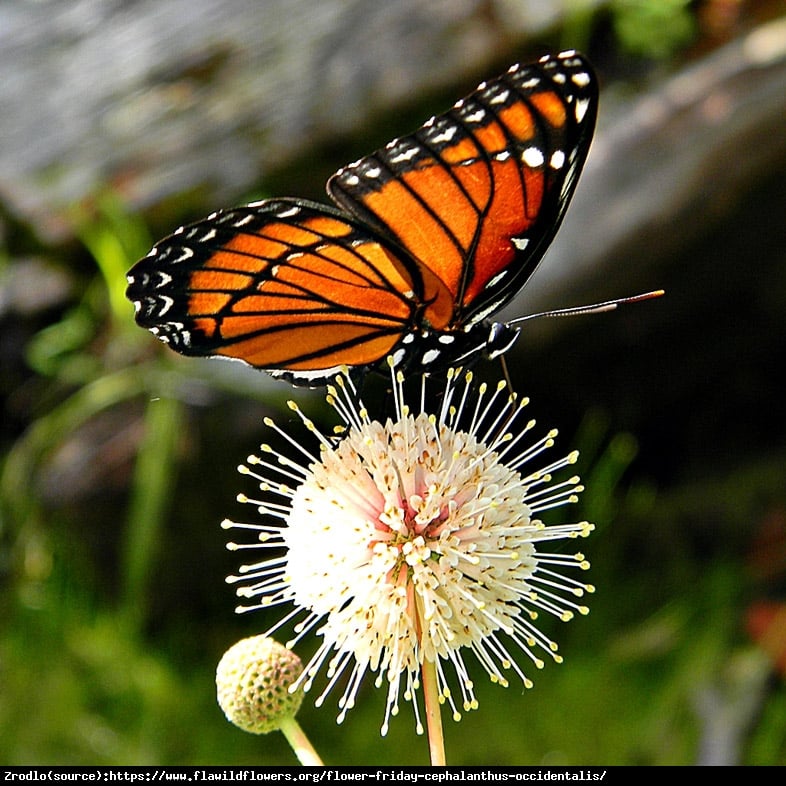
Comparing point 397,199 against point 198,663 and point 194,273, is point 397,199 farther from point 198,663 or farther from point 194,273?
point 198,663

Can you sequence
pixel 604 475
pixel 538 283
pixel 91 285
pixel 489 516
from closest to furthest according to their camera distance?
pixel 489 516, pixel 604 475, pixel 538 283, pixel 91 285

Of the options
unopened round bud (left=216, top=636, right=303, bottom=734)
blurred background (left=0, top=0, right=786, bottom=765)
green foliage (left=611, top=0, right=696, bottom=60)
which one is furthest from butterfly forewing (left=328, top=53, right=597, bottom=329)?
green foliage (left=611, top=0, right=696, bottom=60)

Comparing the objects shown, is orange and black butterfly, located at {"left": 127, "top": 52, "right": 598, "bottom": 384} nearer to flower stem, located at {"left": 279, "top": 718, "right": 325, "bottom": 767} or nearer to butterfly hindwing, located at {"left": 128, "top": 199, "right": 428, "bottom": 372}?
butterfly hindwing, located at {"left": 128, "top": 199, "right": 428, "bottom": 372}

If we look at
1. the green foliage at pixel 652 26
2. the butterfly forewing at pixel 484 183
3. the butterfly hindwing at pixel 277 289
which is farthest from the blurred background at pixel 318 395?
the butterfly forewing at pixel 484 183

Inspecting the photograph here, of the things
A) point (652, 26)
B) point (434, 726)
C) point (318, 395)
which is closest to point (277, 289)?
point (434, 726)
